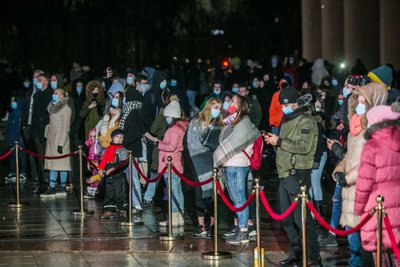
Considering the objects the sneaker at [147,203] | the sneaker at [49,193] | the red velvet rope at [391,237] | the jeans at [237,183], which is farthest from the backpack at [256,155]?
the sneaker at [49,193]

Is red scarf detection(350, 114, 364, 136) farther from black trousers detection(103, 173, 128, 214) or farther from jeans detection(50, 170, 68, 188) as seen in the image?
jeans detection(50, 170, 68, 188)

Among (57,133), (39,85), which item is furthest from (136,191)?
(39,85)

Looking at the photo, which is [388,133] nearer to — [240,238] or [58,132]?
[240,238]

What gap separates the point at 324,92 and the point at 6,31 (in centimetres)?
3966

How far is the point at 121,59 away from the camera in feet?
214

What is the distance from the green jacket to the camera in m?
13.3

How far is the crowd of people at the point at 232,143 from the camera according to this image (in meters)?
10.9

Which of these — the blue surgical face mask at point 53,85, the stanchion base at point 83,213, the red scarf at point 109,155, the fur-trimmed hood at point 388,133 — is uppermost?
the blue surgical face mask at point 53,85

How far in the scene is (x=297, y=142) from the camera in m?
13.3

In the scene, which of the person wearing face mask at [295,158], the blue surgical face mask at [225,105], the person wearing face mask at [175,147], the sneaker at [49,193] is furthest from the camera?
the sneaker at [49,193]

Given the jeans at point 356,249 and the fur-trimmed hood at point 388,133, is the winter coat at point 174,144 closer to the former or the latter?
the jeans at point 356,249

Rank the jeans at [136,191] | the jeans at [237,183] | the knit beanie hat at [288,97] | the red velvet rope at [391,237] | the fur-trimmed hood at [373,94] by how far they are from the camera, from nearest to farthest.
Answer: the red velvet rope at [391,237] < the fur-trimmed hood at [373,94] < the knit beanie hat at [288,97] < the jeans at [237,183] < the jeans at [136,191]

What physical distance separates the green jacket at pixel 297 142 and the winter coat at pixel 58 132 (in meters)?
8.01

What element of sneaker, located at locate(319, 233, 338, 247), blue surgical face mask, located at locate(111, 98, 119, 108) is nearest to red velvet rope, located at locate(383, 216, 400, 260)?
sneaker, located at locate(319, 233, 338, 247)
